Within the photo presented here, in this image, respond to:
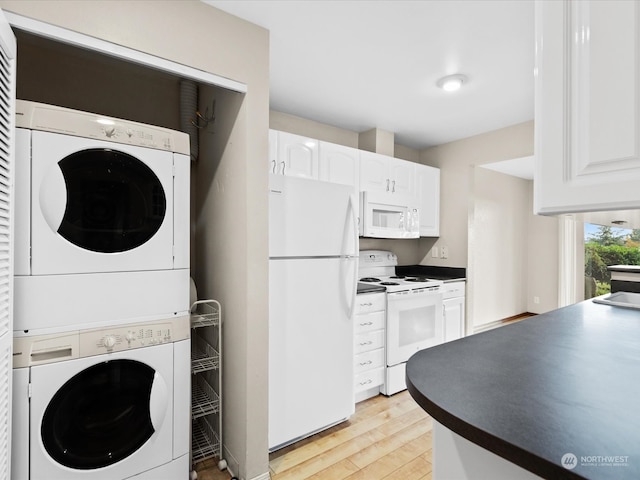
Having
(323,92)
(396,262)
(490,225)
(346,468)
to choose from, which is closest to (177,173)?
(323,92)

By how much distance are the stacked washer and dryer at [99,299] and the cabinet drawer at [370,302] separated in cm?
143

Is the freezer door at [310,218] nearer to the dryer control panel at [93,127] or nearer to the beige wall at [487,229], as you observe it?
the dryer control panel at [93,127]

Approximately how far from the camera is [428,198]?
3822 millimetres

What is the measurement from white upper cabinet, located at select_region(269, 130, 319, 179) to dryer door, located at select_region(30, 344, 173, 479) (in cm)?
163

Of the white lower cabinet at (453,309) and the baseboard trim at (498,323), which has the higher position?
the white lower cabinet at (453,309)

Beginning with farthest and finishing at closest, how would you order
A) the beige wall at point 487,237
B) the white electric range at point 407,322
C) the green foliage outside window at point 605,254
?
the green foliage outside window at point 605,254, the beige wall at point 487,237, the white electric range at point 407,322

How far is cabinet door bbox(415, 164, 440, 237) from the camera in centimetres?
374

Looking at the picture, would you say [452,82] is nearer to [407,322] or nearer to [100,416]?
[407,322]

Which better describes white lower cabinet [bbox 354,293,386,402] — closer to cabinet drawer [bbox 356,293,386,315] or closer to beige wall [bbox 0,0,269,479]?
cabinet drawer [bbox 356,293,386,315]

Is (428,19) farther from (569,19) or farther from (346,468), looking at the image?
(346,468)

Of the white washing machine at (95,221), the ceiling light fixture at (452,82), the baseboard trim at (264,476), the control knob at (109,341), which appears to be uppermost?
the ceiling light fixture at (452,82)

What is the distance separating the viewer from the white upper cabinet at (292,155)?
2697mm

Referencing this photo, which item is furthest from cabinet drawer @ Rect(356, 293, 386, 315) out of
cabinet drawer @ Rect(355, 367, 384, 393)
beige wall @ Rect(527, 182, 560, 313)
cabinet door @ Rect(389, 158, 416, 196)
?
beige wall @ Rect(527, 182, 560, 313)

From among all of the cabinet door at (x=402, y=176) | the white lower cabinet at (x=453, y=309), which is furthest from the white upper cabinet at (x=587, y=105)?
the white lower cabinet at (x=453, y=309)
